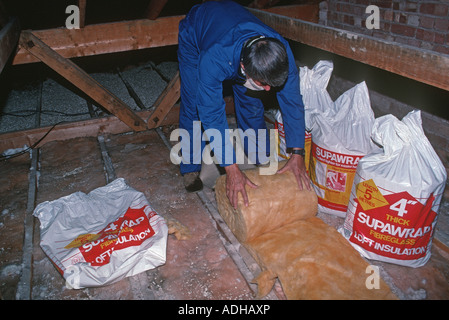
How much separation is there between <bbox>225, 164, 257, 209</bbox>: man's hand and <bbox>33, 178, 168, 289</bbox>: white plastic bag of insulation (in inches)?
18.9

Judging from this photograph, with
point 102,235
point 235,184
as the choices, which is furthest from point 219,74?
point 102,235

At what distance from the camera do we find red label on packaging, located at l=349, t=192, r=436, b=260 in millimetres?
1643

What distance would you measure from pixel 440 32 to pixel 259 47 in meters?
1.42

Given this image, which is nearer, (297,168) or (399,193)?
(399,193)

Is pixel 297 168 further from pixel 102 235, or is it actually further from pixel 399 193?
pixel 102 235

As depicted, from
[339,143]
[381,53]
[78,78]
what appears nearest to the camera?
[381,53]

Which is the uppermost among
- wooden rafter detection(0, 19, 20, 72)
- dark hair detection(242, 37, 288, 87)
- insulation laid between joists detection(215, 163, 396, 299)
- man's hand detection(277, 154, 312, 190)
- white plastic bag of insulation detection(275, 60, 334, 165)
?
wooden rafter detection(0, 19, 20, 72)

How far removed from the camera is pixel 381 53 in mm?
1504

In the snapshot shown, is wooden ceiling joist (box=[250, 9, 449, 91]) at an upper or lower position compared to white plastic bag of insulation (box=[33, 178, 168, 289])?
upper

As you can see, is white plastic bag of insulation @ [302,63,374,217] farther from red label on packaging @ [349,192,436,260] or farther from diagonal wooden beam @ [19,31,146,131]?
diagonal wooden beam @ [19,31,146,131]

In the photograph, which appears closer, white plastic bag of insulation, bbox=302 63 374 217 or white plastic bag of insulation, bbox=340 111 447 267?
white plastic bag of insulation, bbox=340 111 447 267

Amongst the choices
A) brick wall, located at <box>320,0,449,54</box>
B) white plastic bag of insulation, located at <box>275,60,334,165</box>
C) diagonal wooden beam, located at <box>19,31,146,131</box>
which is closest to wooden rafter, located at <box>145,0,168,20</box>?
diagonal wooden beam, located at <box>19,31,146,131</box>

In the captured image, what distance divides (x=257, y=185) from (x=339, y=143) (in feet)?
1.97

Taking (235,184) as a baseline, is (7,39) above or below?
above
